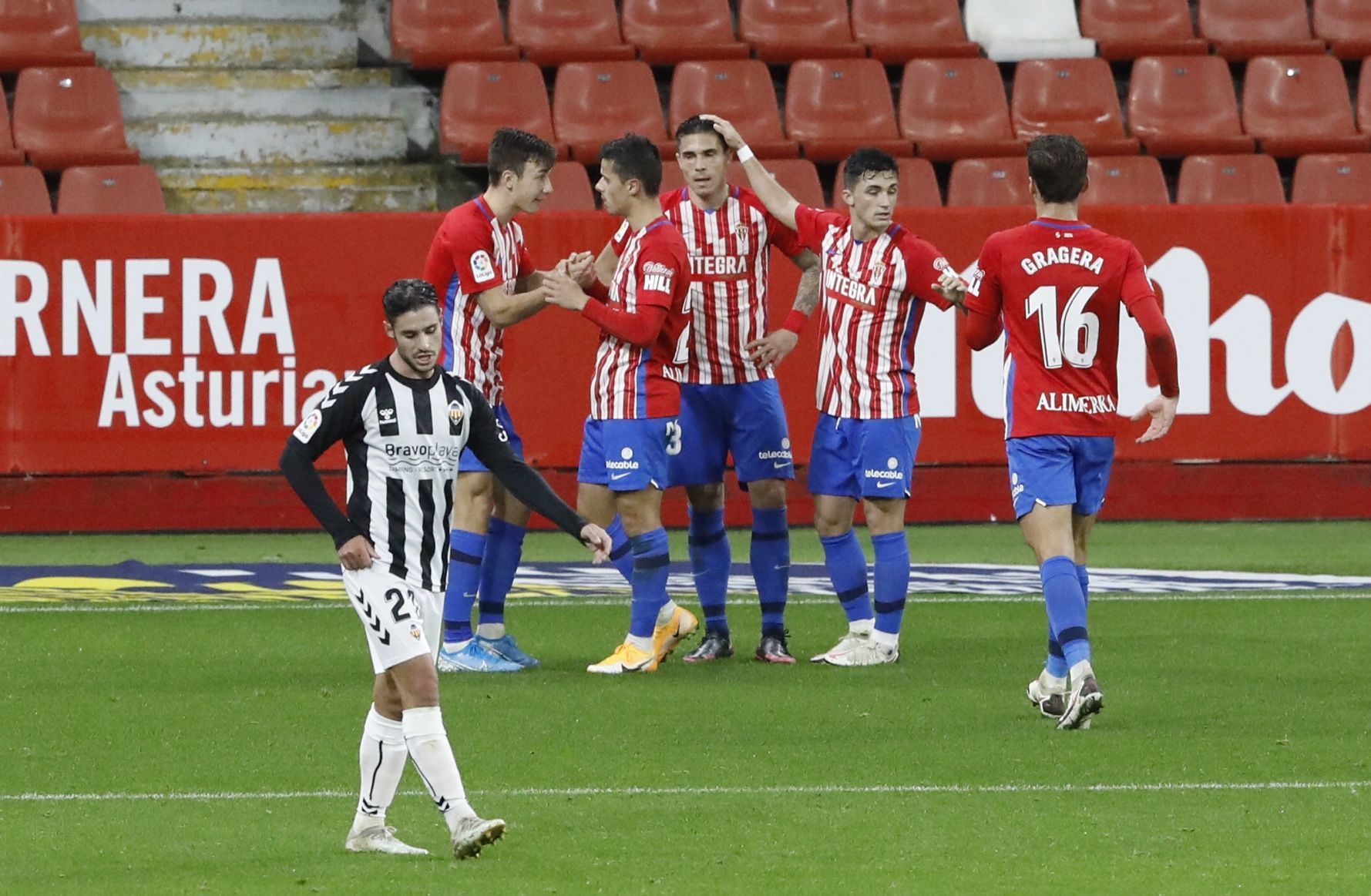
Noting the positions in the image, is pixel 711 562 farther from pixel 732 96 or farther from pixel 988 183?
pixel 732 96

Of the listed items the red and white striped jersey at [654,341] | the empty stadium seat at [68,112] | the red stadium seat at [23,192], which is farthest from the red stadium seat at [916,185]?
the red and white striped jersey at [654,341]

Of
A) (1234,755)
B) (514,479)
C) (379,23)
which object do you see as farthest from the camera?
(379,23)

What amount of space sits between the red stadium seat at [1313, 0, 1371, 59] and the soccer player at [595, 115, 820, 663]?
997cm

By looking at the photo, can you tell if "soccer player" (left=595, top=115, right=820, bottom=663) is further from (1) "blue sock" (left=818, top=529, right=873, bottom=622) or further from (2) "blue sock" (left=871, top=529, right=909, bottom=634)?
(2) "blue sock" (left=871, top=529, right=909, bottom=634)

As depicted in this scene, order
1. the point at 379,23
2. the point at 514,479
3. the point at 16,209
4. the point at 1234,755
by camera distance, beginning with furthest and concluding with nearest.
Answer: the point at 379,23
the point at 16,209
the point at 1234,755
the point at 514,479

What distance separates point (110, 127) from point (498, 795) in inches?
424

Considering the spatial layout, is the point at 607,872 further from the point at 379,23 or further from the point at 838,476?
the point at 379,23

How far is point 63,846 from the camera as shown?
555 cm

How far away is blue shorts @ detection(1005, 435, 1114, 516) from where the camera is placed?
24.6 ft

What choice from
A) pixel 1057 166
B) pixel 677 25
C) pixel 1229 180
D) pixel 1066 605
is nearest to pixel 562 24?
pixel 677 25

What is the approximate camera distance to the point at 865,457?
29.0 feet

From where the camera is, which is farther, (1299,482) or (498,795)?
(1299,482)

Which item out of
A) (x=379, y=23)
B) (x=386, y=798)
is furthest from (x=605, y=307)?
(x=379, y=23)

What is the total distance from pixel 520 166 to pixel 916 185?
6993 mm
